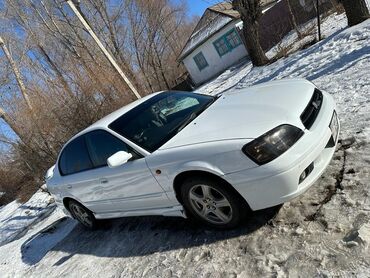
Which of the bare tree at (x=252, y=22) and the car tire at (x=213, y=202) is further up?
the car tire at (x=213, y=202)

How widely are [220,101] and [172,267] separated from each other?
2101mm

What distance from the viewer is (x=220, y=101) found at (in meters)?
4.98

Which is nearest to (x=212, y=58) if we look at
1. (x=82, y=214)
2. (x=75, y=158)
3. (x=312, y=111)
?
(x=82, y=214)

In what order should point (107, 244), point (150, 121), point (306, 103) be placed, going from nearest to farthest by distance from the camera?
point (306, 103) → point (150, 121) → point (107, 244)

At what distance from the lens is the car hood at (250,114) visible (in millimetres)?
3727

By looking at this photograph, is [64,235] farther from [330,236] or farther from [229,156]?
[330,236]

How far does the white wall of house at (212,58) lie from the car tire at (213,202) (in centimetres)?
2353

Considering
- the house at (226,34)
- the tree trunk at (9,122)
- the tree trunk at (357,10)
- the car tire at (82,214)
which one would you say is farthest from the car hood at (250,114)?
the house at (226,34)

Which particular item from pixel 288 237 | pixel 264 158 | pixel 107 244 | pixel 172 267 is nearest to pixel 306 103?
pixel 264 158

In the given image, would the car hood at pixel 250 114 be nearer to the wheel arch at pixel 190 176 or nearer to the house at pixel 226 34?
the wheel arch at pixel 190 176

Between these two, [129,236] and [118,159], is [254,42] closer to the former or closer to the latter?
[129,236]

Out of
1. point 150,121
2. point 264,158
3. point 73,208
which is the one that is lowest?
point 73,208

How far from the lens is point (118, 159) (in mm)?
4270

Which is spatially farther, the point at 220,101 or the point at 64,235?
the point at 64,235
